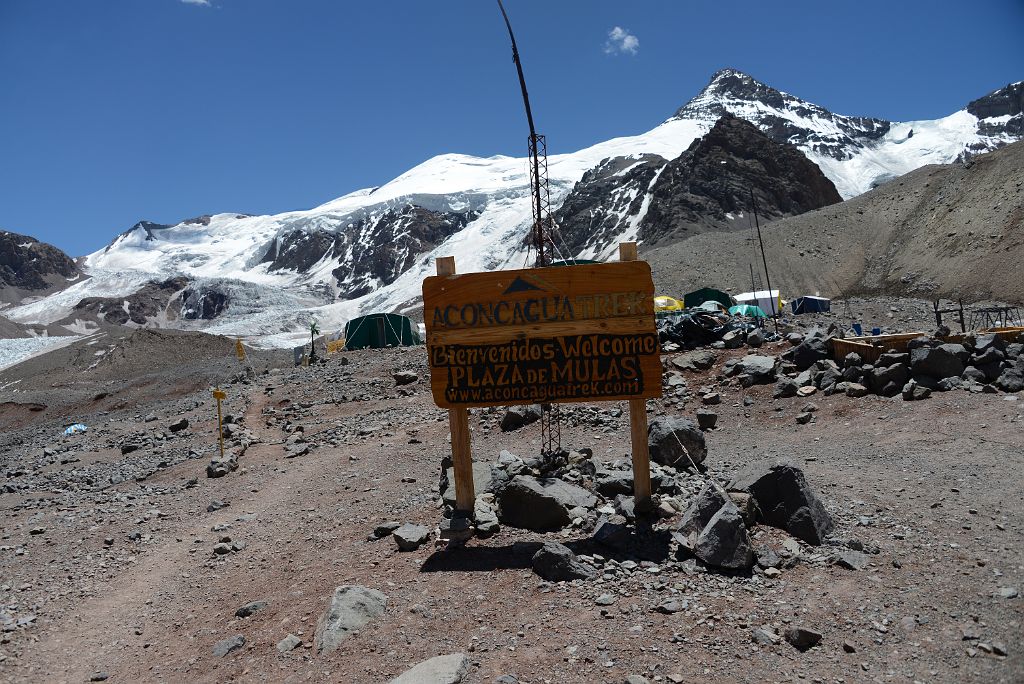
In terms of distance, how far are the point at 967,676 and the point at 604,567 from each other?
300 centimetres

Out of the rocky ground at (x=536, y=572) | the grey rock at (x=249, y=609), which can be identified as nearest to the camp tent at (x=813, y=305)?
the rocky ground at (x=536, y=572)

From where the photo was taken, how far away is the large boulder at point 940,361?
1312 centimetres

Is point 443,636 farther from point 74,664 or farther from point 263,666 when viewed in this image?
point 74,664

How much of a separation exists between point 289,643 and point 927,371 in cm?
1275

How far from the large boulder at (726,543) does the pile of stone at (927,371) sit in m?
8.23

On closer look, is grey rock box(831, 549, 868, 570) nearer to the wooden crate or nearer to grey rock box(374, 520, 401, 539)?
grey rock box(374, 520, 401, 539)

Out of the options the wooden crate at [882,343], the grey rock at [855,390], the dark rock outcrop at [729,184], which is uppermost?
the dark rock outcrop at [729,184]

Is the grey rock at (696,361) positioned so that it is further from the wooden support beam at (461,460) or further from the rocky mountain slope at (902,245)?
the rocky mountain slope at (902,245)

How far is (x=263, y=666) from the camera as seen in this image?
5879mm

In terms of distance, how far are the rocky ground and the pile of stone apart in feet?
1.07

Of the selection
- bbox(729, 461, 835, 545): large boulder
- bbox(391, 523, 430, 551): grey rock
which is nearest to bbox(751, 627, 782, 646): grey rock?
bbox(729, 461, 835, 545): large boulder

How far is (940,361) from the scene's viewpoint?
13180mm

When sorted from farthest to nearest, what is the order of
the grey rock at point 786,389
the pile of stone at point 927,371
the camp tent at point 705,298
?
the camp tent at point 705,298 < the grey rock at point 786,389 < the pile of stone at point 927,371

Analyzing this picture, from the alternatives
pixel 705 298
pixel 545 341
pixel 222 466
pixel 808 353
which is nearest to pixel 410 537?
pixel 545 341
